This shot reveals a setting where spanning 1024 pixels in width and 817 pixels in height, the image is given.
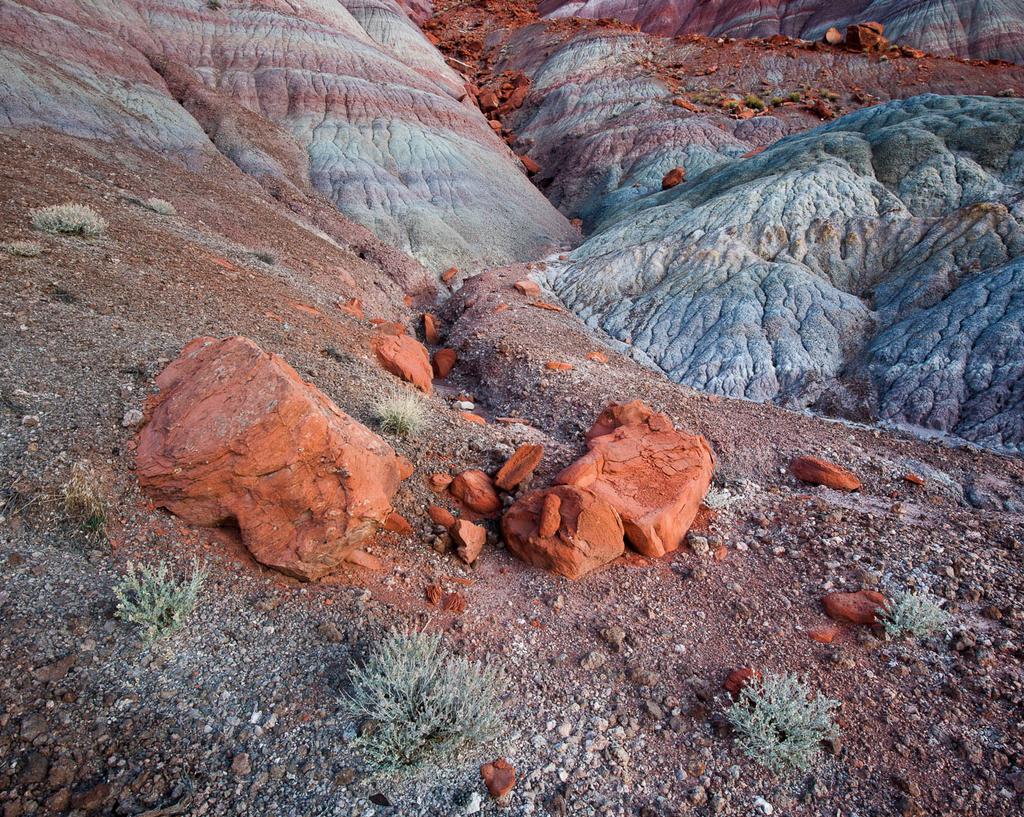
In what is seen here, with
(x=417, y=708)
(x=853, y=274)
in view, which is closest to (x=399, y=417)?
(x=417, y=708)

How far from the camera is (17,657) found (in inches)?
106

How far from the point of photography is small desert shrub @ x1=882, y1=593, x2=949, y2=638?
12.5 ft

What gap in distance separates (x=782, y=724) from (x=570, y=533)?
6.14ft

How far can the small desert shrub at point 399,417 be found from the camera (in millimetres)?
5582

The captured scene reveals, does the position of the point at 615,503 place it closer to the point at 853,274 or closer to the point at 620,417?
the point at 620,417

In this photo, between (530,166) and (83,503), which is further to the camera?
(530,166)

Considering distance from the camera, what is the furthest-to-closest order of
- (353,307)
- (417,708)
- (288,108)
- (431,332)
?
(288,108) → (431,332) → (353,307) → (417,708)

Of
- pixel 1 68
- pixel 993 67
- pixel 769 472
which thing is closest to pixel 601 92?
pixel 993 67

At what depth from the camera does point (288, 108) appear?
21203 mm

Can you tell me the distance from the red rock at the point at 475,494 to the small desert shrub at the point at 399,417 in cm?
92

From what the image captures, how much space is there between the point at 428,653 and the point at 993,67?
4354cm

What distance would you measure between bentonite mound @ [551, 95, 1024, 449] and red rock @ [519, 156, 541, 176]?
13.9 m

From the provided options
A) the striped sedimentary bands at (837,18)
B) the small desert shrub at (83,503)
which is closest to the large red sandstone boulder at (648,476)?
the small desert shrub at (83,503)

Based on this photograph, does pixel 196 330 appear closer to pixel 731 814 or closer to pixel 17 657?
pixel 17 657
